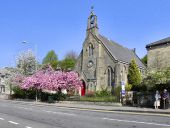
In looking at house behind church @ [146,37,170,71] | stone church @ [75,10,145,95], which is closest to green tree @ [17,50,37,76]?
stone church @ [75,10,145,95]

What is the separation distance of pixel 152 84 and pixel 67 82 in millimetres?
20336

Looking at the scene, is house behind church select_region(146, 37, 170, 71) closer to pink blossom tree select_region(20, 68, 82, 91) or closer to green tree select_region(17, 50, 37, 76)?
pink blossom tree select_region(20, 68, 82, 91)

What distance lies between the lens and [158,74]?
3219 cm

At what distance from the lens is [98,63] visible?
62.7 m

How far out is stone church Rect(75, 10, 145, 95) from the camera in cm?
6034

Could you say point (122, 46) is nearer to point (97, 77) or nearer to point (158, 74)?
point (97, 77)

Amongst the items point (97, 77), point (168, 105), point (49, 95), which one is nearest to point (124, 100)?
point (168, 105)

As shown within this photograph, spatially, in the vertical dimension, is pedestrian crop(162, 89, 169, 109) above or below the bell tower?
below

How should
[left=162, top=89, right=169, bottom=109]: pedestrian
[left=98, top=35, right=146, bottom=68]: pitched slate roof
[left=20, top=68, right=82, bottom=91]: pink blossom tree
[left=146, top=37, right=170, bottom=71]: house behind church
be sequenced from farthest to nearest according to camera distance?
A: [left=98, top=35, right=146, bottom=68]: pitched slate roof
[left=20, top=68, right=82, bottom=91]: pink blossom tree
[left=146, top=37, right=170, bottom=71]: house behind church
[left=162, top=89, right=169, bottom=109]: pedestrian

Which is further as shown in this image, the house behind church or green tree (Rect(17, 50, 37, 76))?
green tree (Rect(17, 50, 37, 76))

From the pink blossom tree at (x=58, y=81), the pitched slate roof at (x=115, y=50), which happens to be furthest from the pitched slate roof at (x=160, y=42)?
the pitched slate roof at (x=115, y=50)

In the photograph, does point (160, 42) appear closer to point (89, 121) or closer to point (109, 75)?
point (109, 75)

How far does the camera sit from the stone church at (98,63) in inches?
2376

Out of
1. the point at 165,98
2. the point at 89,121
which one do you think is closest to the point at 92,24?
the point at 165,98
